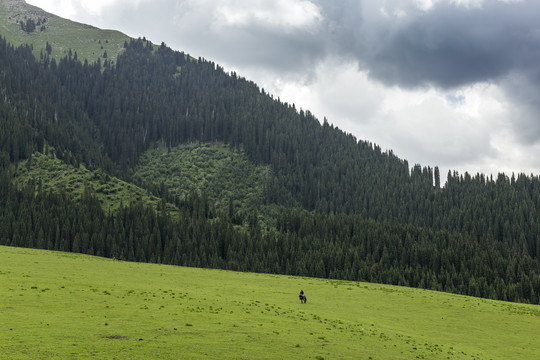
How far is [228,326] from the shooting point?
40.7m

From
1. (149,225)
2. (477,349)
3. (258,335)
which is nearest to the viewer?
(258,335)

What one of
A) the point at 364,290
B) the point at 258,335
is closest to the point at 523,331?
the point at 364,290

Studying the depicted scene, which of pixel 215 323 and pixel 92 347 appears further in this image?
pixel 215 323

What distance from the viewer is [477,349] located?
47406 millimetres

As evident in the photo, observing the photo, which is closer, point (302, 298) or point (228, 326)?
point (228, 326)

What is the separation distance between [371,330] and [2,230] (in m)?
172

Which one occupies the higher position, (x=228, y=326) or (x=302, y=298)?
(x=228, y=326)

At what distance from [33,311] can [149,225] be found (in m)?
163

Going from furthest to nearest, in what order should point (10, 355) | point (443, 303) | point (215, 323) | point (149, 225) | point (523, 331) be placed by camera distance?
point (149, 225)
point (443, 303)
point (523, 331)
point (215, 323)
point (10, 355)

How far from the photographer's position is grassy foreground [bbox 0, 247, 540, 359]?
31.7 m

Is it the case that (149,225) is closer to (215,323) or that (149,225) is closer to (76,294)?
(76,294)

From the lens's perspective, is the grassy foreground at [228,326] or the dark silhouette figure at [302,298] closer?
the grassy foreground at [228,326]

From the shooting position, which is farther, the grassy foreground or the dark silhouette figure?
the dark silhouette figure

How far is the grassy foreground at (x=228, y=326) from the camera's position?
31.7 metres
